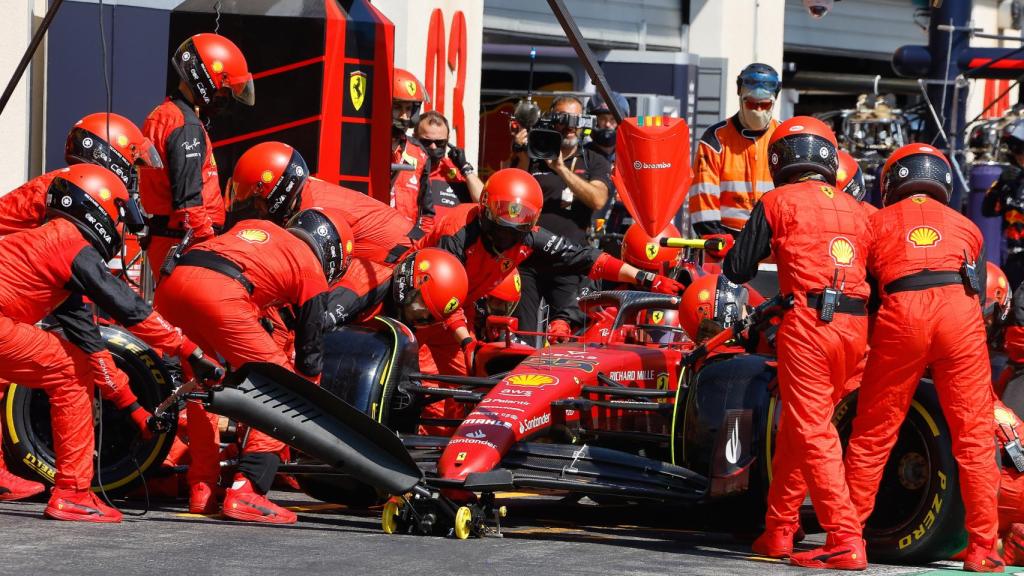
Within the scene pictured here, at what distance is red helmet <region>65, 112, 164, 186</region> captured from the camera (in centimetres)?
852

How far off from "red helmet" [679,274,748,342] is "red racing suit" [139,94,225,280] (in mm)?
2650

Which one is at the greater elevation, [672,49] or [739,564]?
[672,49]

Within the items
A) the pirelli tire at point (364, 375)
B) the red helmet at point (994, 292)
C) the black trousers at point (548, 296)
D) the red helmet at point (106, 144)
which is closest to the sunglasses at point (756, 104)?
the black trousers at point (548, 296)

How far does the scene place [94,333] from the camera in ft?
25.5

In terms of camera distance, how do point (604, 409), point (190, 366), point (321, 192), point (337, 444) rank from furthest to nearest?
point (321, 192), point (604, 409), point (190, 366), point (337, 444)

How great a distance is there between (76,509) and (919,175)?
3.88 m

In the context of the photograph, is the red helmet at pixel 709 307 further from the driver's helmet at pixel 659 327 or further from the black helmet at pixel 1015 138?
the black helmet at pixel 1015 138

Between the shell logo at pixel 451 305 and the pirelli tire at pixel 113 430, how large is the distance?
1.39 metres

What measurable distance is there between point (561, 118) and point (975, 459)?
5685 millimetres

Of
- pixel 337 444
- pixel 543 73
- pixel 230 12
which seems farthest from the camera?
pixel 543 73

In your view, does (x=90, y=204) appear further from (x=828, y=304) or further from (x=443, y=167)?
(x=443, y=167)

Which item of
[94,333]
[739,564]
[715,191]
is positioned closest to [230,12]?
[715,191]

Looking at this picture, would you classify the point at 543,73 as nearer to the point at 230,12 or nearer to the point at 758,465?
the point at 230,12

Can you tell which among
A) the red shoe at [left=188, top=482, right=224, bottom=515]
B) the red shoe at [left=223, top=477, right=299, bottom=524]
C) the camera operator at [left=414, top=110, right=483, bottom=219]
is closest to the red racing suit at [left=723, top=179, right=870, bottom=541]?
the red shoe at [left=223, top=477, right=299, bottom=524]
